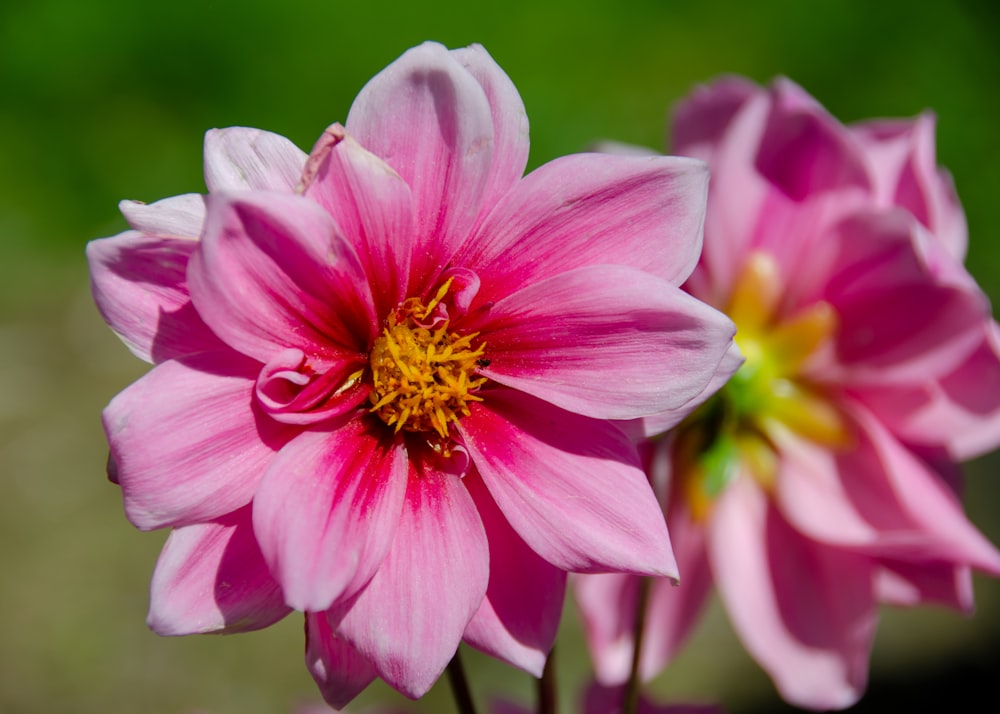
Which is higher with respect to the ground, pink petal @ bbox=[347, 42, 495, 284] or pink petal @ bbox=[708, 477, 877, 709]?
pink petal @ bbox=[347, 42, 495, 284]

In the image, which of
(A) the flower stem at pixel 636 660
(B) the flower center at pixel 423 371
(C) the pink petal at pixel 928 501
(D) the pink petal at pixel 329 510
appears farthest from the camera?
(C) the pink petal at pixel 928 501

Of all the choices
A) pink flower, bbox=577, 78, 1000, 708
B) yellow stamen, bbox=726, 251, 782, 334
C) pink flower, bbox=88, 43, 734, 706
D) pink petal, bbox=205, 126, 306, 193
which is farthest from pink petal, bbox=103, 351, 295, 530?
yellow stamen, bbox=726, 251, 782, 334

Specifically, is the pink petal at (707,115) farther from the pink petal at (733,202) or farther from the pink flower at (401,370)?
the pink flower at (401,370)

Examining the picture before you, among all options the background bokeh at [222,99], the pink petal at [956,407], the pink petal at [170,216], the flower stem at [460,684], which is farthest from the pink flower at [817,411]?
the background bokeh at [222,99]

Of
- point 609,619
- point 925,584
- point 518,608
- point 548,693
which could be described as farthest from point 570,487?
point 925,584

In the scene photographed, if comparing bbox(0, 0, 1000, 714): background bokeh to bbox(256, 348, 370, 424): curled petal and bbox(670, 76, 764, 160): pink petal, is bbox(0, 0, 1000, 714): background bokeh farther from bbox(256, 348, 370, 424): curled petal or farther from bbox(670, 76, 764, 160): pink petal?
bbox(256, 348, 370, 424): curled petal

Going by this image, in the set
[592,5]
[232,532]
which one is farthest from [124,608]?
[592,5]
